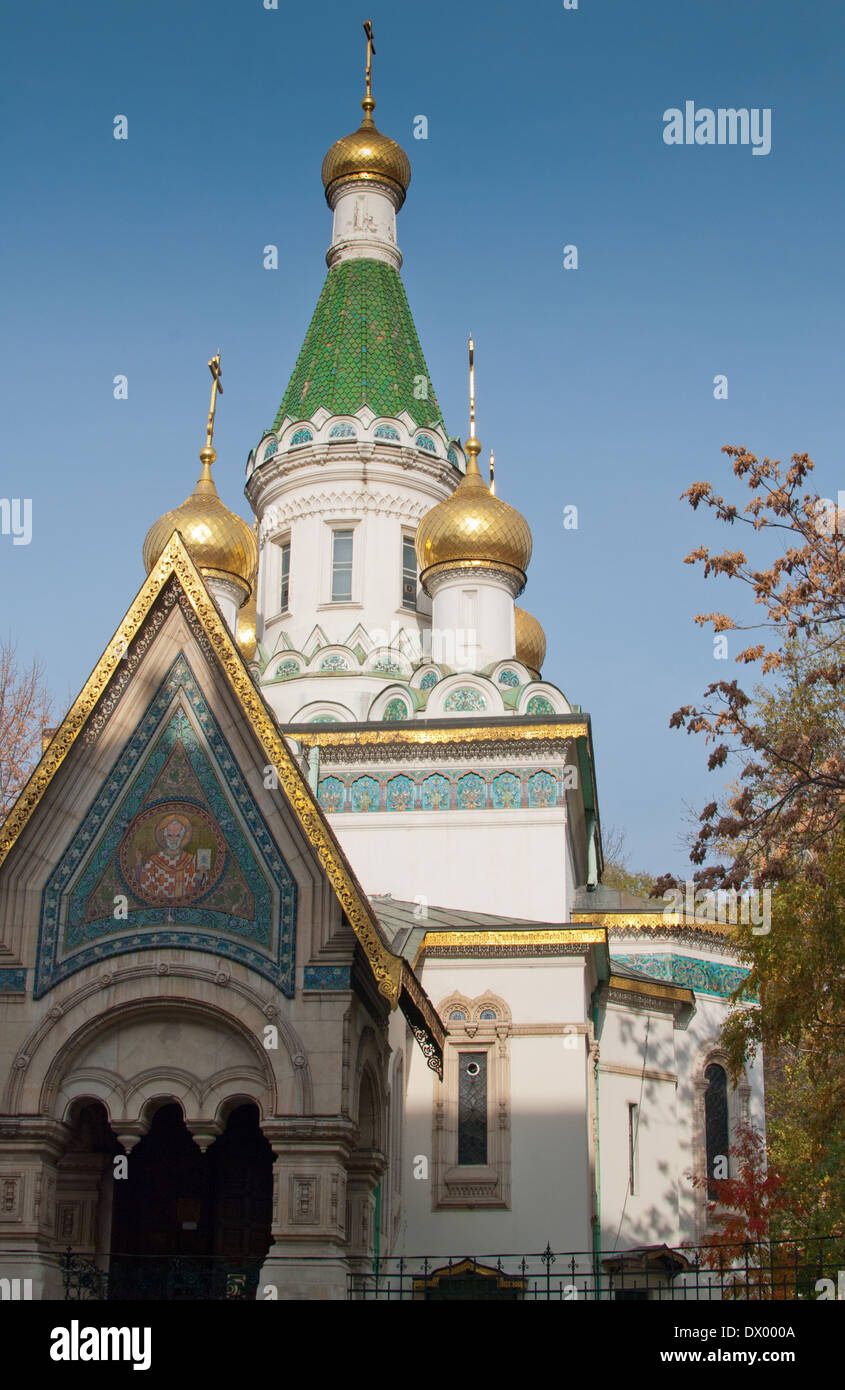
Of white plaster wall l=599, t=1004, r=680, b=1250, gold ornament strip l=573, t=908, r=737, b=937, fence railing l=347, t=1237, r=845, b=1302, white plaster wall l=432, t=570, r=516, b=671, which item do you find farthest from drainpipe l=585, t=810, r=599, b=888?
fence railing l=347, t=1237, r=845, b=1302

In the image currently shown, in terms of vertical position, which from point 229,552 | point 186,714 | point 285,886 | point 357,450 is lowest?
point 285,886

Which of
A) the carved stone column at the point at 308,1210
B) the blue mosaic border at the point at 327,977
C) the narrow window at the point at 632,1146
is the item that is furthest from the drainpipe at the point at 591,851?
the carved stone column at the point at 308,1210

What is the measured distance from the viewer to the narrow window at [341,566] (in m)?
20.5

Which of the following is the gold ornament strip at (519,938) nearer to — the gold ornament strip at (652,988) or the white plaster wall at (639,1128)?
the gold ornament strip at (652,988)

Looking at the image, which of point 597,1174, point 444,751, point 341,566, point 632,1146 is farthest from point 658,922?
point 341,566

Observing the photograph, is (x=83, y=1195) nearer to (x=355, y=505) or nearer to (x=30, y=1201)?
(x=30, y=1201)

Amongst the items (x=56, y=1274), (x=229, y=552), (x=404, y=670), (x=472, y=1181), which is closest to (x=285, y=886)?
(x=56, y=1274)

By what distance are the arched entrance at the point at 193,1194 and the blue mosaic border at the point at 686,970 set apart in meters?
7.19

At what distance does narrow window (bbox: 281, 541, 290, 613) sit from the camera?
68.7 ft

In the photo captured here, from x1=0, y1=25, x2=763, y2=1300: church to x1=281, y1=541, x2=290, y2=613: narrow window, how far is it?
0.04 m

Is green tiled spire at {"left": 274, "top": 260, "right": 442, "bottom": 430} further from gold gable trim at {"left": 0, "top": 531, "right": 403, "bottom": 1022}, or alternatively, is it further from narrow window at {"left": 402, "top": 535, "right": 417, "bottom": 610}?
gold gable trim at {"left": 0, "top": 531, "right": 403, "bottom": 1022}

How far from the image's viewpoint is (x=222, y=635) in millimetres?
10914
